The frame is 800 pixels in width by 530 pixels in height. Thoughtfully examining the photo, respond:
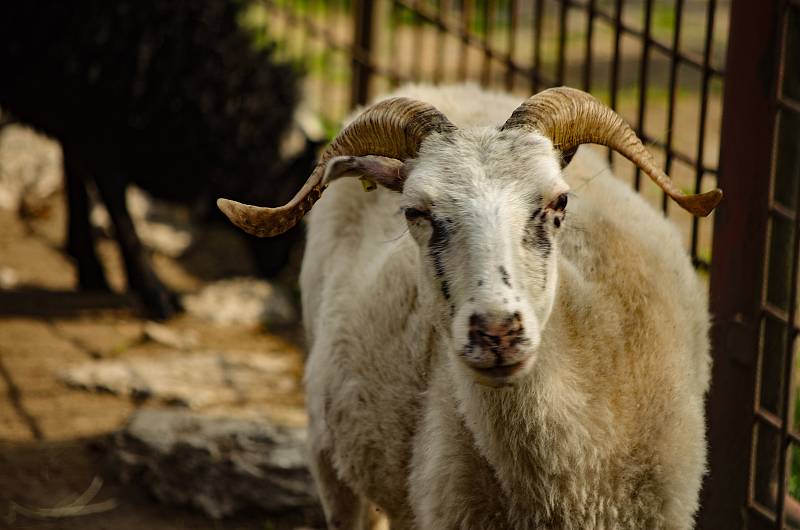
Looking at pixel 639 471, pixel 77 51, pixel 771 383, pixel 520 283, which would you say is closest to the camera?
pixel 520 283

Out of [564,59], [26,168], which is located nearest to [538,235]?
[564,59]

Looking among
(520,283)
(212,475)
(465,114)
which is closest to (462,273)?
(520,283)

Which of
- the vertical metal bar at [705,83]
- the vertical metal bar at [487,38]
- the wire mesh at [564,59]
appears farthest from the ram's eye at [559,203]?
the vertical metal bar at [487,38]

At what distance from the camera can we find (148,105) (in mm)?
6922

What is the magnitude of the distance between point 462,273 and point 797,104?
137cm

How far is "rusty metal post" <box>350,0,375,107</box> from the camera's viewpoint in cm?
675

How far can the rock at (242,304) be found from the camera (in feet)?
22.7

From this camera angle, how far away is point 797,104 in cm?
347

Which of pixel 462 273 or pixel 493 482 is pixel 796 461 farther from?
pixel 462 273

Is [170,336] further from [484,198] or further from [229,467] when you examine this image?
[484,198]

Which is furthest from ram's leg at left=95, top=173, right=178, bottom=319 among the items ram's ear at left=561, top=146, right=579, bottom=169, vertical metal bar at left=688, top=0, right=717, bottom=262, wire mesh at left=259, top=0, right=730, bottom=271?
ram's ear at left=561, top=146, right=579, bottom=169

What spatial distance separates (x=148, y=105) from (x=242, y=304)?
1.30 m

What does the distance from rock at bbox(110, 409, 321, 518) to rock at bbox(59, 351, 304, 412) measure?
0.68 meters

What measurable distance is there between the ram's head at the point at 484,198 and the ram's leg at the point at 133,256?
3.94 metres
